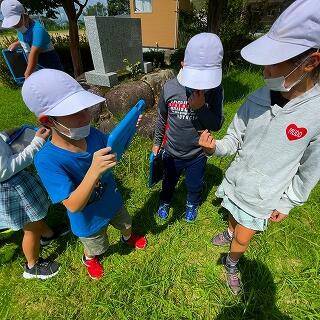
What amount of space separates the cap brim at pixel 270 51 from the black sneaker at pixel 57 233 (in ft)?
6.95

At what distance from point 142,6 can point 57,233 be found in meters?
16.1

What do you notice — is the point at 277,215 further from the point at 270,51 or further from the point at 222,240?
the point at 270,51

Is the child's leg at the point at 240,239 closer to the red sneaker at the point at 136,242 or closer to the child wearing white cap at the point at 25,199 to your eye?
the red sneaker at the point at 136,242

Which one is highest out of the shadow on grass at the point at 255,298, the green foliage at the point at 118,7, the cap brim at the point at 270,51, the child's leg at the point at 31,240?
the cap brim at the point at 270,51

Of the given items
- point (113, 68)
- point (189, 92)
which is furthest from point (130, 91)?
point (189, 92)

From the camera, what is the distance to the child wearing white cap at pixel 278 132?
1096 millimetres

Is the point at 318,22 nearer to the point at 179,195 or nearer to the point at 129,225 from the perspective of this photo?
the point at 129,225

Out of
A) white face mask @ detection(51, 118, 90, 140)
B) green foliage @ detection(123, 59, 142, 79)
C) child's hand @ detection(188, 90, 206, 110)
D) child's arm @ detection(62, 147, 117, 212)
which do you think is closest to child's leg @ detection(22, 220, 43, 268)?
child's arm @ detection(62, 147, 117, 212)

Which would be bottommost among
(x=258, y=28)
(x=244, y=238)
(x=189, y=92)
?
(x=258, y=28)

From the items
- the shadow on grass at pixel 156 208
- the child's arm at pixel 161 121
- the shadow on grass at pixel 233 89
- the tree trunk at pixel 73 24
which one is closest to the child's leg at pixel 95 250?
the shadow on grass at pixel 156 208

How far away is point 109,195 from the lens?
1.73 m

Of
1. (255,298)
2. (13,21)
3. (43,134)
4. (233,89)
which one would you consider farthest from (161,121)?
(233,89)

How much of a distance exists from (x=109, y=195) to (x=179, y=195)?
50.2 inches

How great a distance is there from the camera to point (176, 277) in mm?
2072
